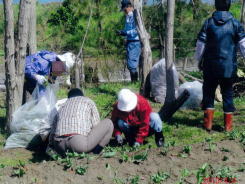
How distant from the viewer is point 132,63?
9594 millimetres

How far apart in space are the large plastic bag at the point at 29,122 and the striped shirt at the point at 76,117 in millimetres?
717

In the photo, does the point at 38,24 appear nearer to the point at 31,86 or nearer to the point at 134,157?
the point at 31,86

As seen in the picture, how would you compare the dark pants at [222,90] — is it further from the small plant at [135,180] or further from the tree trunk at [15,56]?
the tree trunk at [15,56]

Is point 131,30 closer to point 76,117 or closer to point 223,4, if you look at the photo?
point 223,4

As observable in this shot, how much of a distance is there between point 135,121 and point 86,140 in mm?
765

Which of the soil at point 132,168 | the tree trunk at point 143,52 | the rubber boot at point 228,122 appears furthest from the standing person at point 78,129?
the tree trunk at point 143,52

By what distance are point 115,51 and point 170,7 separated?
4.71 m

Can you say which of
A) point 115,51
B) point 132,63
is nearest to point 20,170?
point 132,63

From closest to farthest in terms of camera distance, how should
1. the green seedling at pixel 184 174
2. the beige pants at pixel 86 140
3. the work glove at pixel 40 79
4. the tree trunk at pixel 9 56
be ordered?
the green seedling at pixel 184 174 → the beige pants at pixel 86 140 → the tree trunk at pixel 9 56 → the work glove at pixel 40 79

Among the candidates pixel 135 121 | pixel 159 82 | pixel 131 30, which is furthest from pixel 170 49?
pixel 131 30

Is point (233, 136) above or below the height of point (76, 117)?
below

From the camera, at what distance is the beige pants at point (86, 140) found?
5.21 m

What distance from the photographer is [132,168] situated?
189 inches

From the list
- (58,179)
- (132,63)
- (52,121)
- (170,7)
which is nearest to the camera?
(58,179)
